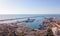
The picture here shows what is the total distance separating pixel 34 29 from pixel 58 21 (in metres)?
0.60

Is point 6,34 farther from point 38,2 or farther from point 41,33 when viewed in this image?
point 38,2

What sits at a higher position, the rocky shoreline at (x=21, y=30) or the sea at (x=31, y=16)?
the sea at (x=31, y=16)

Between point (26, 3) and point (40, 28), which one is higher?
point (26, 3)

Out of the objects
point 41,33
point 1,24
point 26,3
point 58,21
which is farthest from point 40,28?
point 1,24

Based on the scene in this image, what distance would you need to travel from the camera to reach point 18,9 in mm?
2760

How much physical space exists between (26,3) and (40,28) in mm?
676

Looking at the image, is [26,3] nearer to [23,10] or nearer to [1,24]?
[23,10]

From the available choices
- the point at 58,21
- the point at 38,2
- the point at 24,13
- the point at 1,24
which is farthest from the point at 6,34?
the point at 58,21

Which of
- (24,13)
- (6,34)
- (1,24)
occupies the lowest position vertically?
(6,34)

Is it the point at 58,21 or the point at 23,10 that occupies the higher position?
the point at 23,10

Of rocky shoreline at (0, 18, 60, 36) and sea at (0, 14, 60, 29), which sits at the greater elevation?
sea at (0, 14, 60, 29)

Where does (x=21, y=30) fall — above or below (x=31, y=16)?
below

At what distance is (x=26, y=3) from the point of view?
2.75m

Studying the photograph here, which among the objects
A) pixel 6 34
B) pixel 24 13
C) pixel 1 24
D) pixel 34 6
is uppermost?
pixel 34 6
